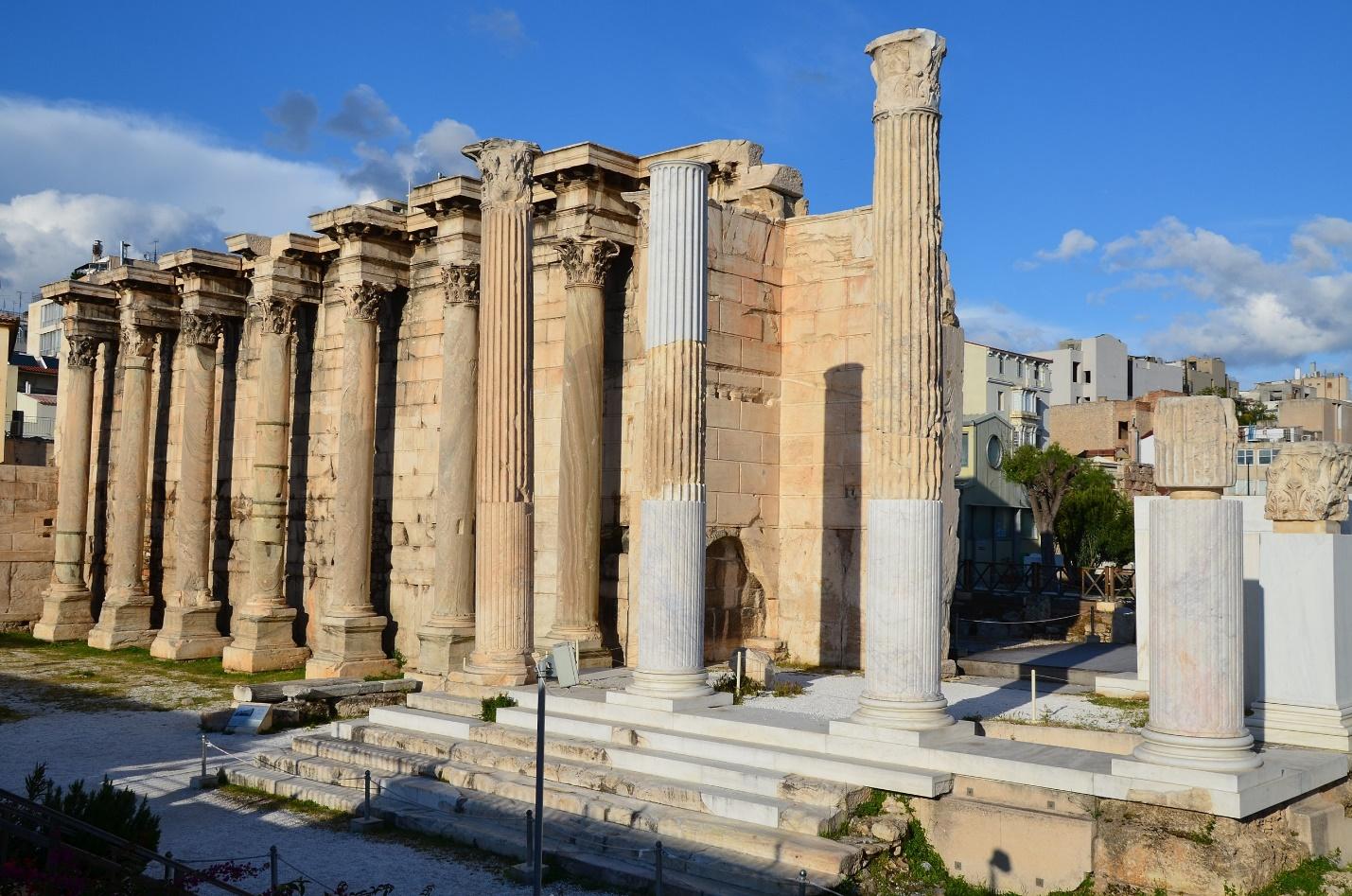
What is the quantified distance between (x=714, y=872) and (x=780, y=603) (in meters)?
8.89

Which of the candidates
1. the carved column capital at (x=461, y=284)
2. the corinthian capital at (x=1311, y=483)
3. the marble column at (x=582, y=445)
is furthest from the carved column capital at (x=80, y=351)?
the corinthian capital at (x=1311, y=483)

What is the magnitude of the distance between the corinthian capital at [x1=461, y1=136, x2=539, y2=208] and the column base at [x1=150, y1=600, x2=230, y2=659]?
12.0 metres

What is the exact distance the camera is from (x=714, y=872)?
10.1 meters

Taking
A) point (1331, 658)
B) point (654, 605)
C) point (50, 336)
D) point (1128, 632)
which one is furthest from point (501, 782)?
point (50, 336)

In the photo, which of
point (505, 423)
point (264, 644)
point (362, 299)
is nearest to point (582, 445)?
point (505, 423)

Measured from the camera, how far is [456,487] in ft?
63.7

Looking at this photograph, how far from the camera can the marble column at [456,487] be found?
18.8 meters

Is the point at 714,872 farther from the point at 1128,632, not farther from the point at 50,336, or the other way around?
the point at 50,336

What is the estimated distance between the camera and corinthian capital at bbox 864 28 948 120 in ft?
40.1

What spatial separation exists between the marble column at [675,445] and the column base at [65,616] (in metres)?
18.4

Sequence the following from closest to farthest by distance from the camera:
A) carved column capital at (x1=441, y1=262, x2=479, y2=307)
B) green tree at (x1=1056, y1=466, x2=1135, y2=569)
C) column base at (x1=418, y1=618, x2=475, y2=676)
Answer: column base at (x1=418, y1=618, x2=475, y2=676)
carved column capital at (x1=441, y1=262, x2=479, y2=307)
green tree at (x1=1056, y1=466, x2=1135, y2=569)

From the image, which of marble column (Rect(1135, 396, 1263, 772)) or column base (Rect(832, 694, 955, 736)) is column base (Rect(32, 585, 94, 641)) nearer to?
column base (Rect(832, 694, 955, 736))

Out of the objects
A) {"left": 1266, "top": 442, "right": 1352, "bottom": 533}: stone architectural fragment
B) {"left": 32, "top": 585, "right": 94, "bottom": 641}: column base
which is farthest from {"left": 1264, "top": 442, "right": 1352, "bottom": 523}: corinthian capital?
{"left": 32, "top": 585, "right": 94, "bottom": 641}: column base

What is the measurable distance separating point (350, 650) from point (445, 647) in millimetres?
3225
